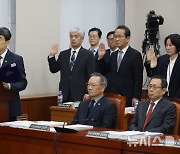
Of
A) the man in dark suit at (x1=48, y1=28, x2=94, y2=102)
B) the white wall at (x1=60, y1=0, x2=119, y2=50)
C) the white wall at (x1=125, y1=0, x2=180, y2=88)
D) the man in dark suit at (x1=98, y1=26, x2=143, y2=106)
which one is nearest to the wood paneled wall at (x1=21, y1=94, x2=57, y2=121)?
Result: the man in dark suit at (x1=48, y1=28, x2=94, y2=102)

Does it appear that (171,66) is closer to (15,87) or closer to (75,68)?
(75,68)

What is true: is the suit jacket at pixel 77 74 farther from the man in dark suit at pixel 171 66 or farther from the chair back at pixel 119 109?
the chair back at pixel 119 109

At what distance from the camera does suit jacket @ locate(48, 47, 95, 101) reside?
581 centimetres

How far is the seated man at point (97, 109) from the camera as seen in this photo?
4.22 metres

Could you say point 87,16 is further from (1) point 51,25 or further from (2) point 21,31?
(2) point 21,31

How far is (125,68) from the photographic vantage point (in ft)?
18.3

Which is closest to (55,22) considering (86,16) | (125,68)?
(86,16)

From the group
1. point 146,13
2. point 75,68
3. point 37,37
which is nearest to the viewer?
point 75,68

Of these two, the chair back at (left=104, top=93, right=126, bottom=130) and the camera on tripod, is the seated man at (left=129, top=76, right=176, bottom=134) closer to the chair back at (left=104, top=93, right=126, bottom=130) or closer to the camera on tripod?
the chair back at (left=104, top=93, right=126, bottom=130)

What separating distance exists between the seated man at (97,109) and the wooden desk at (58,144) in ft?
2.10

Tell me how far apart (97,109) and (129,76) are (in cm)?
142

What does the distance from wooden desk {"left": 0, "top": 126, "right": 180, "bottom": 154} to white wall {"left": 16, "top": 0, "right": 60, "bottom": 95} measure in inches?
107

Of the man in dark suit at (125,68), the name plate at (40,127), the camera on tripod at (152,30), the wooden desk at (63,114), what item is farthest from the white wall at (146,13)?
the name plate at (40,127)

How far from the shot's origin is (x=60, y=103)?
5914 millimetres
